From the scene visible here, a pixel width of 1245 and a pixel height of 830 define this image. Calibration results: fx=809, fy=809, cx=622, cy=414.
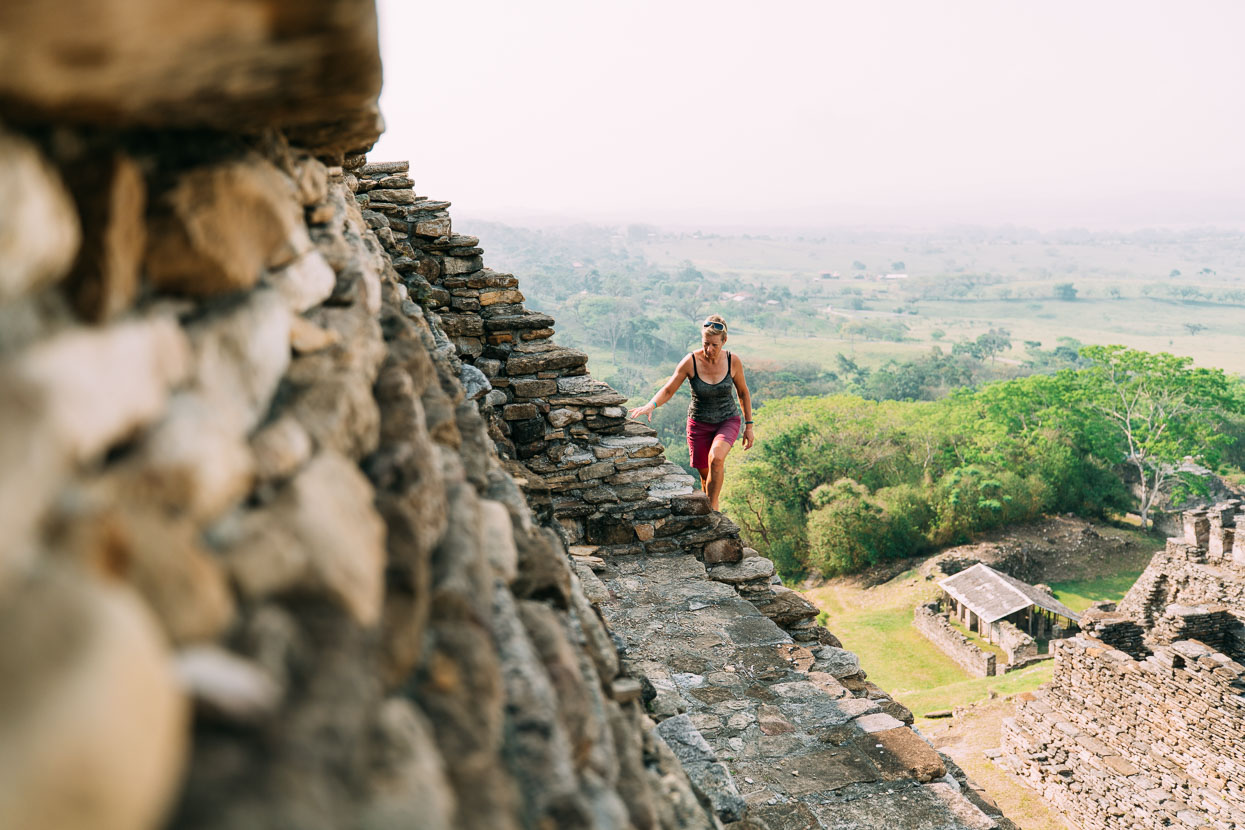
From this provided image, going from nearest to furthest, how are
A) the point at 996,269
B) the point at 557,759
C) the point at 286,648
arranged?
the point at 286,648, the point at 557,759, the point at 996,269

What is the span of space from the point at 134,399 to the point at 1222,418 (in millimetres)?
44581

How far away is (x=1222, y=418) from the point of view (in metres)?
36.2

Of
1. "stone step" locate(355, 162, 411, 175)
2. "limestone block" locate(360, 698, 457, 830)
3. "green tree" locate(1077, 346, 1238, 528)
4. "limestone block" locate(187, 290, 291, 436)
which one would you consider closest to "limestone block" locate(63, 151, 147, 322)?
"limestone block" locate(187, 290, 291, 436)

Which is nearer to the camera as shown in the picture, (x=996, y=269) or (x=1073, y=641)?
(x=1073, y=641)

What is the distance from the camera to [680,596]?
17.2 feet

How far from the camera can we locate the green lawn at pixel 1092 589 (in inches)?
1006

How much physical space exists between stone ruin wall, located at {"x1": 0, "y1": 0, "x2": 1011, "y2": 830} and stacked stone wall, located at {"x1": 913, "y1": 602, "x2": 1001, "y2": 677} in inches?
814

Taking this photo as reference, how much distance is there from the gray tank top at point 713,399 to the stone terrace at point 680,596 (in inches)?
16.9

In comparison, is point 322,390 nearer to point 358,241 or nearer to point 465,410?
point 465,410

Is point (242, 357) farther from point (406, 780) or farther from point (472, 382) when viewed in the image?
point (472, 382)

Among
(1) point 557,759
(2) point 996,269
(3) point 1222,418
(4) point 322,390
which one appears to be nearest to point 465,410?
(4) point 322,390

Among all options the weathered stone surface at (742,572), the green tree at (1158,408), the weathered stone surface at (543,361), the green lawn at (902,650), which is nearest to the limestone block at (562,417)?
the weathered stone surface at (543,361)

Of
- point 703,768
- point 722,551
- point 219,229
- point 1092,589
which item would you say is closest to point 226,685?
point 219,229

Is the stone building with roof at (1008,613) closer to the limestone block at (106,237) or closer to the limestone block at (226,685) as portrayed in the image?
the limestone block at (226,685)
